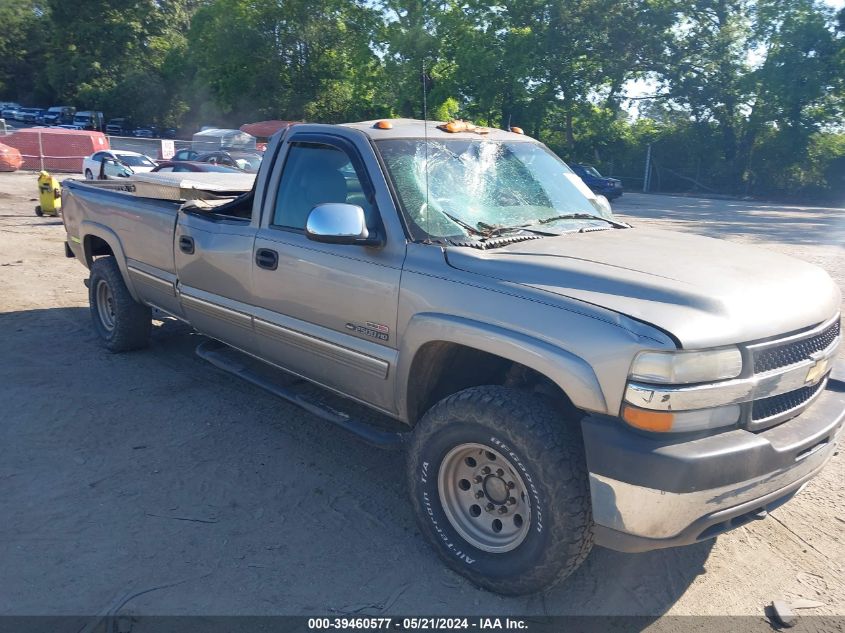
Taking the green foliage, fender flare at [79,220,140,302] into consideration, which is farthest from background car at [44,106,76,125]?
fender flare at [79,220,140,302]

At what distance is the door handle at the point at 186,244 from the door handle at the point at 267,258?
809 millimetres

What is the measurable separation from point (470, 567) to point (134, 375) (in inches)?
144

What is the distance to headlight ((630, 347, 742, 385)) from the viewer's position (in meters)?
2.58

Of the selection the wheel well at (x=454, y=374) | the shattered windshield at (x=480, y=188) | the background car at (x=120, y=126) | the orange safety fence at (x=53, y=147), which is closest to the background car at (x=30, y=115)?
the background car at (x=120, y=126)

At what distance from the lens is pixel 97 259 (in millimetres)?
6359

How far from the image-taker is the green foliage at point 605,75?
120ft

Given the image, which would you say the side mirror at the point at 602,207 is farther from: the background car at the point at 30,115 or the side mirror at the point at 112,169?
the background car at the point at 30,115

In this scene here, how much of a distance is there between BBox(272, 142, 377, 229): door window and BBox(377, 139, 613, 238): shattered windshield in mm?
308

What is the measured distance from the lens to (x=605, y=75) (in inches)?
1614

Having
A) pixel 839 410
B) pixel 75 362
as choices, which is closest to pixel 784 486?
pixel 839 410

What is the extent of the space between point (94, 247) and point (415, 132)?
3.90 metres

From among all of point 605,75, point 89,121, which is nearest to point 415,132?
point 605,75

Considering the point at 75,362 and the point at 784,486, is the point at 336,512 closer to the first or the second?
the point at 784,486

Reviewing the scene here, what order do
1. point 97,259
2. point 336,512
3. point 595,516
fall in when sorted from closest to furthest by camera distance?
point 595,516
point 336,512
point 97,259
